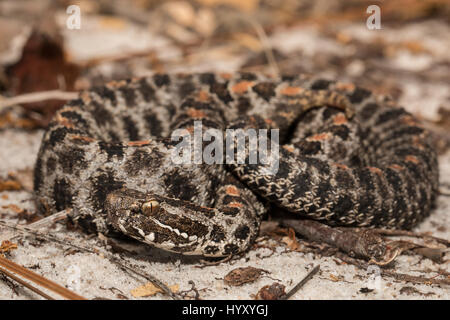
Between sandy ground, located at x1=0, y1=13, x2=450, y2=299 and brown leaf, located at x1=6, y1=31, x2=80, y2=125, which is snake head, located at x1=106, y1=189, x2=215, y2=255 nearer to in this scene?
sandy ground, located at x1=0, y1=13, x2=450, y2=299

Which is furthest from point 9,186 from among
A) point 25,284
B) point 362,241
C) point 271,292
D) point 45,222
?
point 362,241

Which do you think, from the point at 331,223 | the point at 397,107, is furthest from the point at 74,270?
the point at 397,107

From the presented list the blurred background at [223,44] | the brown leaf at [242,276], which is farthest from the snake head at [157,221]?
the blurred background at [223,44]

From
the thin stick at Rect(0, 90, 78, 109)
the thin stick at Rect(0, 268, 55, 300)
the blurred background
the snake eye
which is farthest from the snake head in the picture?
the blurred background

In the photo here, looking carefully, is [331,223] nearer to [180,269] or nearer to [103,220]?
[180,269]

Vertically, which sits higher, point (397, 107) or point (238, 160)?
point (397, 107)

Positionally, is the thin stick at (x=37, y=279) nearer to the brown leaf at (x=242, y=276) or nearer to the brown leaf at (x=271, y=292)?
the brown leaf at (x=242, y=276)

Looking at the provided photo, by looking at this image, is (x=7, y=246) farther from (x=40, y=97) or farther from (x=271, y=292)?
(x=40, y=97)
